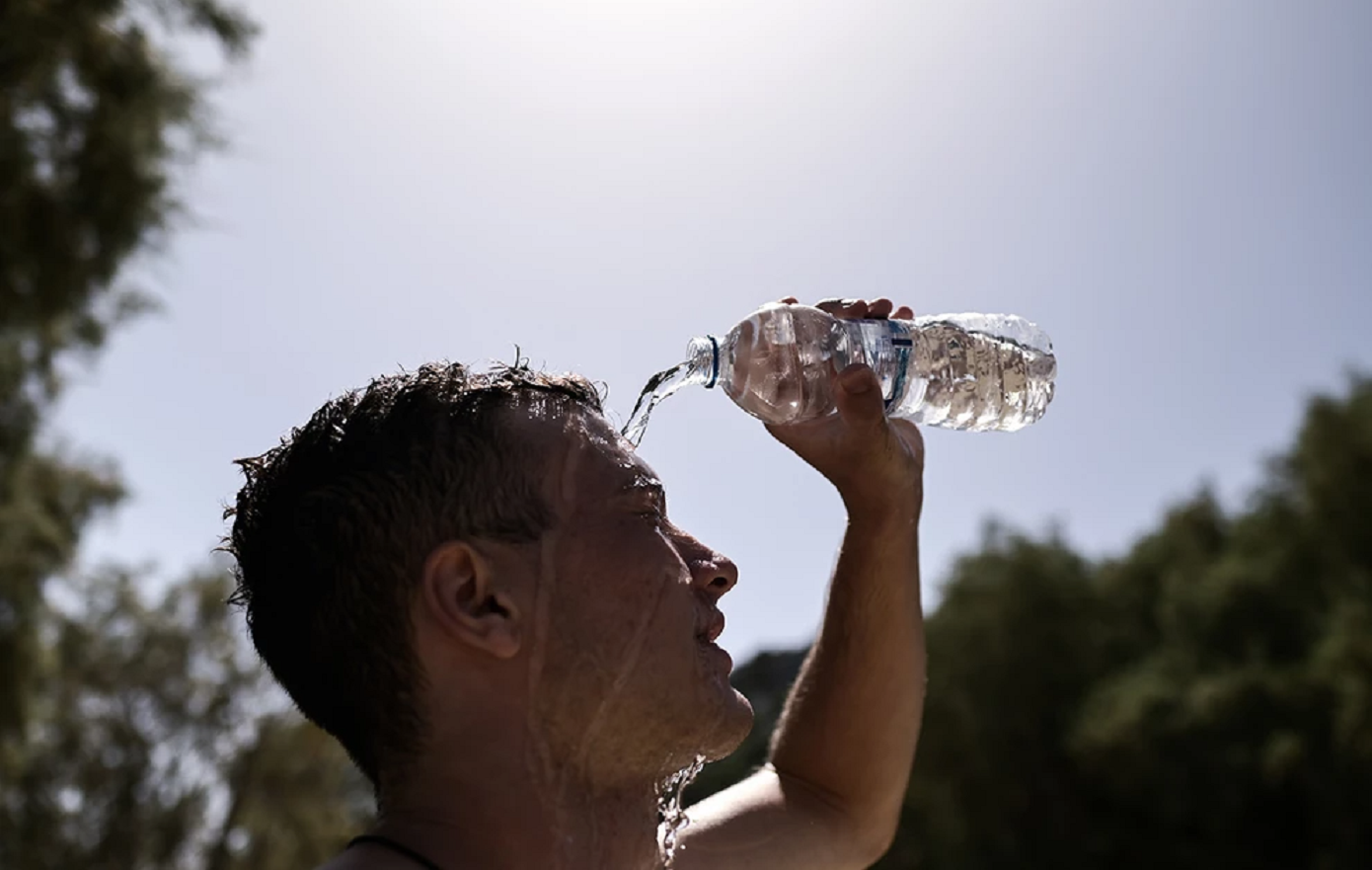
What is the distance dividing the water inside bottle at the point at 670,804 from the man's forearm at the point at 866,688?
71cm

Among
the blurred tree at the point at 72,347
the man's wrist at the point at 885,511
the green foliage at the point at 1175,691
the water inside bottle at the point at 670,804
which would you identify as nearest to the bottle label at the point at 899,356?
the man's wrist at the point at 885,511

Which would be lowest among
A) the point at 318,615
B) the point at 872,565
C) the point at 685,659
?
the point at 685,659

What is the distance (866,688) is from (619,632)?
1.24m

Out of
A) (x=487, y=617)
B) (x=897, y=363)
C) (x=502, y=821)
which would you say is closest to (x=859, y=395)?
(x=897, y=363)

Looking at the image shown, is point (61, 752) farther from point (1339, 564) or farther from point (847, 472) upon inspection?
point (847, 472)

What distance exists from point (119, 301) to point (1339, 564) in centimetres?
2889

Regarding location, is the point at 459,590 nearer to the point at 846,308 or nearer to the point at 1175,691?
the point at 846,308

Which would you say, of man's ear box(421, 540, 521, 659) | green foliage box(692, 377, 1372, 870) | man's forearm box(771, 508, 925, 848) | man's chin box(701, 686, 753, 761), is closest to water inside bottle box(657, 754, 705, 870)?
man's chin box(701, 686, 753, 761)

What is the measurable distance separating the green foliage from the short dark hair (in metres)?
28.8

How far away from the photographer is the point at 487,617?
2.16 meters

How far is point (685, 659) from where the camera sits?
2242mm

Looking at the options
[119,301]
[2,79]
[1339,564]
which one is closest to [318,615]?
[2,79]

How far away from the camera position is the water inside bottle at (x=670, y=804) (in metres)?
2.29

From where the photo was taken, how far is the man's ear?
2.15 metres
